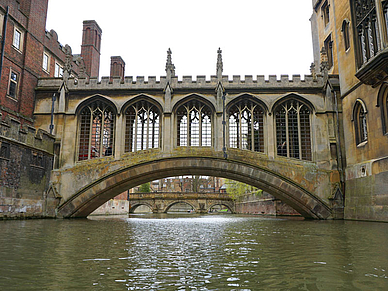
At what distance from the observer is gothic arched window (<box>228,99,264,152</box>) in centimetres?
2083

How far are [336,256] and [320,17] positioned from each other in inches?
926

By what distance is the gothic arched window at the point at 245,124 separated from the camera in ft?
68.3

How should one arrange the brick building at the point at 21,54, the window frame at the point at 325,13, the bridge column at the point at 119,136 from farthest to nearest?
the window frame at the point at 325,13 → the bridge column at the point at 119,136 → the brick building at the point at 21,54

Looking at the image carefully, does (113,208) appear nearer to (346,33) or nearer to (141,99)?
(141,99)

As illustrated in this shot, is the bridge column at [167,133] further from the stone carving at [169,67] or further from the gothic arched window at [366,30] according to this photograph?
the gothic arched window at [366,30]

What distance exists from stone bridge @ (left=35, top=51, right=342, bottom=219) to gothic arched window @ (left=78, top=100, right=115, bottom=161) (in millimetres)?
64

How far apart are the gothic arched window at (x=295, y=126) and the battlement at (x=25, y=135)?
13446 mm

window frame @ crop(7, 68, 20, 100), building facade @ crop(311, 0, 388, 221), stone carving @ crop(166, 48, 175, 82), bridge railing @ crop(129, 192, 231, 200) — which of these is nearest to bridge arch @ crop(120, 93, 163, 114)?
stone carving @ crop(166, 48, 175, 82)

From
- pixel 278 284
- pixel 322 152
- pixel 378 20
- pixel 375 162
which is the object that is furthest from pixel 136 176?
pixel 278 284

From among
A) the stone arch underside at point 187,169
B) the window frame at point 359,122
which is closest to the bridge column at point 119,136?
the stone arch underside at point 187,169

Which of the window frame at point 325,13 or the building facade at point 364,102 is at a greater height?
Result: the window frame at point 325,13

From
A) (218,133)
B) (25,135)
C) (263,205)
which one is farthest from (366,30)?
(263,205)

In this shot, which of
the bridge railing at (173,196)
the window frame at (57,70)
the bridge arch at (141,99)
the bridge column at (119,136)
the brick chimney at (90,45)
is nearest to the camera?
the bridge column at (119,136)

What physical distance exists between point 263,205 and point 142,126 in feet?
57.4
